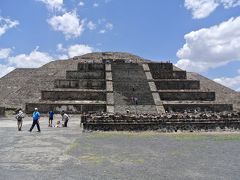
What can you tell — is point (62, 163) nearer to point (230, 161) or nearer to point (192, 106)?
point (230, 161)

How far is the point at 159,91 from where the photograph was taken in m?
31.4

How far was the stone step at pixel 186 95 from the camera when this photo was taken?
31.2m

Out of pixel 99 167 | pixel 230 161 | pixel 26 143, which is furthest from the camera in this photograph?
pixel 26 143

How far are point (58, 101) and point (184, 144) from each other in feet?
57.5

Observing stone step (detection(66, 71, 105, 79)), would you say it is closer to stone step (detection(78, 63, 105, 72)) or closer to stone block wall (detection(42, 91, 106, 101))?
stone step (detection(78, 63, 105, 72))

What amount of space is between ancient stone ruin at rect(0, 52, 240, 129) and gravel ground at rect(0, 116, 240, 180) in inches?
442

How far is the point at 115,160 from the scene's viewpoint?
9078 mm

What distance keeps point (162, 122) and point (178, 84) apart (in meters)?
15.4

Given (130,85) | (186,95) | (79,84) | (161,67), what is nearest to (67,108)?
(79,84)

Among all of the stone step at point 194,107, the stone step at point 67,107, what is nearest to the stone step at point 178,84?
the stone step at point 194,107

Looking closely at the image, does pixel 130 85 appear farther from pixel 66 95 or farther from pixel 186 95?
pixel 66 95

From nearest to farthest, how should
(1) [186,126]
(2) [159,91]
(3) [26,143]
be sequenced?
(3) [26,143] → (1) [186,126] → (2) [159,91]

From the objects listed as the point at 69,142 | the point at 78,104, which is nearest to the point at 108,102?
the point at 78,104

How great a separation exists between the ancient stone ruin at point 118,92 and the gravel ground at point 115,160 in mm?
11233
